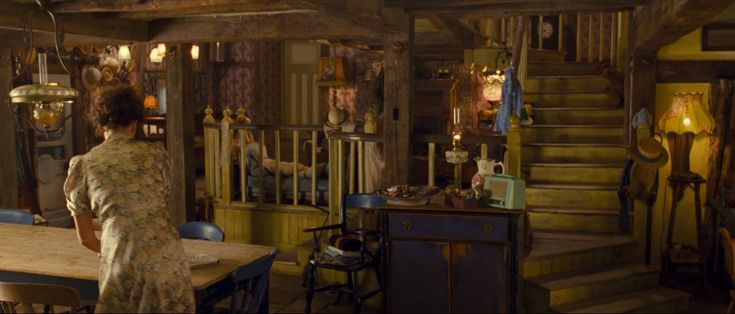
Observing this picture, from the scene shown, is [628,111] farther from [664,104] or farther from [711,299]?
[711,299]

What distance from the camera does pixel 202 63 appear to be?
13.6m

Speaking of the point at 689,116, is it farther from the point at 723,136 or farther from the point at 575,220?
the point at 575,220

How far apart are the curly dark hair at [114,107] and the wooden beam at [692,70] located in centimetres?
503

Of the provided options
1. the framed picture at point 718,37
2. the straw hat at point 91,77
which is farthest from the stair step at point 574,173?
the straw hat at point 91,77

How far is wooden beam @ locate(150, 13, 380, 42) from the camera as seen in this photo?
6.39m

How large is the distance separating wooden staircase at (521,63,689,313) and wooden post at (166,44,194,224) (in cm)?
355

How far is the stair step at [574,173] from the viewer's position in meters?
7.01

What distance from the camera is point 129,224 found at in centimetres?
309

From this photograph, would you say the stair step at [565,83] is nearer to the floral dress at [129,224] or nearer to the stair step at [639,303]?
the stair step at [639,303]

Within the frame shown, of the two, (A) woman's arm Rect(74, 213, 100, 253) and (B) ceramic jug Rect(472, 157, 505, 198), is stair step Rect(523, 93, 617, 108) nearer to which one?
(B) ceramic jug Rect(472, 157, 505, 198)

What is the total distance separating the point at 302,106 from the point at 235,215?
6306mm

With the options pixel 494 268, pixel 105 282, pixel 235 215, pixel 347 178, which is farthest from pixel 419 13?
pixel 105 282

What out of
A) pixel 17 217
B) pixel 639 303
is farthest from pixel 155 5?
pixel 639 303

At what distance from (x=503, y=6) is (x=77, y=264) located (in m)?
3.89
